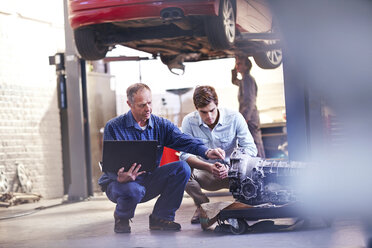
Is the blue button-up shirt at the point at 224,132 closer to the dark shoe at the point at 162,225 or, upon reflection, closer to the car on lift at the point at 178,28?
the dark shoe at the point at 162,225

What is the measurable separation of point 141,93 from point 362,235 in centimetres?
161

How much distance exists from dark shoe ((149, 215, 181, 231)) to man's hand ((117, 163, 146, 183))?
1.27 ft

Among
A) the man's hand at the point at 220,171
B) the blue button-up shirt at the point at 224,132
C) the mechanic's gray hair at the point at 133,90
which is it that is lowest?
the man's hand at the point at 220,171

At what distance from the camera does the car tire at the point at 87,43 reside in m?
5.74

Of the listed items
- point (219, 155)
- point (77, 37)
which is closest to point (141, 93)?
point (219, 155)

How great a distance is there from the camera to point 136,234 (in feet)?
12.5

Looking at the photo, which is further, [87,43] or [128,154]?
[87,43]

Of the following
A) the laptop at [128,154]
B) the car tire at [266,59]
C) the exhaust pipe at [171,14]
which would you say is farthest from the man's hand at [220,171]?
the car tire at [266,59]

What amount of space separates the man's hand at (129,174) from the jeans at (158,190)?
5 cm

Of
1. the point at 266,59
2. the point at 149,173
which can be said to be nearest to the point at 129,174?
the point at 149,173

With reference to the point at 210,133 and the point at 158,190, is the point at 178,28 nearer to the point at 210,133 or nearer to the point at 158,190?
the point at 210,133

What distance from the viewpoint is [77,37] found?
577 cm

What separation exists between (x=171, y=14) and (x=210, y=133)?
4.36ft

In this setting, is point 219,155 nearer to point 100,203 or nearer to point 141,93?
point 141,93
